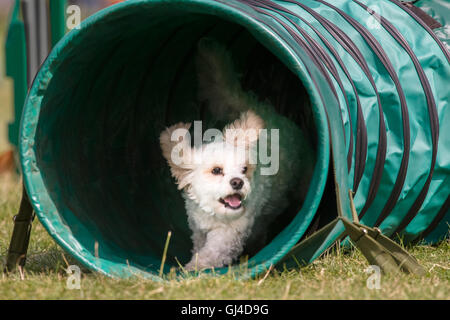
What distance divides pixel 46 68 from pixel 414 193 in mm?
1881

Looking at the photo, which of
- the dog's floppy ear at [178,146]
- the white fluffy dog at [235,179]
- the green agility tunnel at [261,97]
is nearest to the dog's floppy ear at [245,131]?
the white fluffy dog at [235,179]

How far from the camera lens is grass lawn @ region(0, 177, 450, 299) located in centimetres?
257

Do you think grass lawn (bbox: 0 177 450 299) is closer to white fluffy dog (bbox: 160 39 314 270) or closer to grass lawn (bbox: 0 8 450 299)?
grass lawn (bbox: 0 8 450 299)

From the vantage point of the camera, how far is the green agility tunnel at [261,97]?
2.87 m

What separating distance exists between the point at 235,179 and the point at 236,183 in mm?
20

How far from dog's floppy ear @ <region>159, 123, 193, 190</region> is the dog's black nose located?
269mm

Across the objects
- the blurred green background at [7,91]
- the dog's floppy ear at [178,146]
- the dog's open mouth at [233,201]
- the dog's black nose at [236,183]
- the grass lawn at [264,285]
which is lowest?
the grass lawn at [264,285]

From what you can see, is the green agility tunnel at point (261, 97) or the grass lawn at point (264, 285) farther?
the green agility tunnel at point (261, 97)

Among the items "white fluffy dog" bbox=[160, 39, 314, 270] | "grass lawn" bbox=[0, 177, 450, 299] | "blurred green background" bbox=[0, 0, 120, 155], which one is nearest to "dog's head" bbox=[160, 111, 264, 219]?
"white fluffy dog" bbox=[160, 39, 314, 270]

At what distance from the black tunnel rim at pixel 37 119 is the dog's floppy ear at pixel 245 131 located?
0.50 m

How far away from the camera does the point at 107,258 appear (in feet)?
10.3

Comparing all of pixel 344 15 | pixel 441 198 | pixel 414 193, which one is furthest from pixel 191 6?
pixel 441 198

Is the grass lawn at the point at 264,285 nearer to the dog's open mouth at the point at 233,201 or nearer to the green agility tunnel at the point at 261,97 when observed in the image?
the green agility tunnel at the point at 261,97

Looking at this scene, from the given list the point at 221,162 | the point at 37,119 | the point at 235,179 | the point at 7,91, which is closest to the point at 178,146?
the point at 221,162
